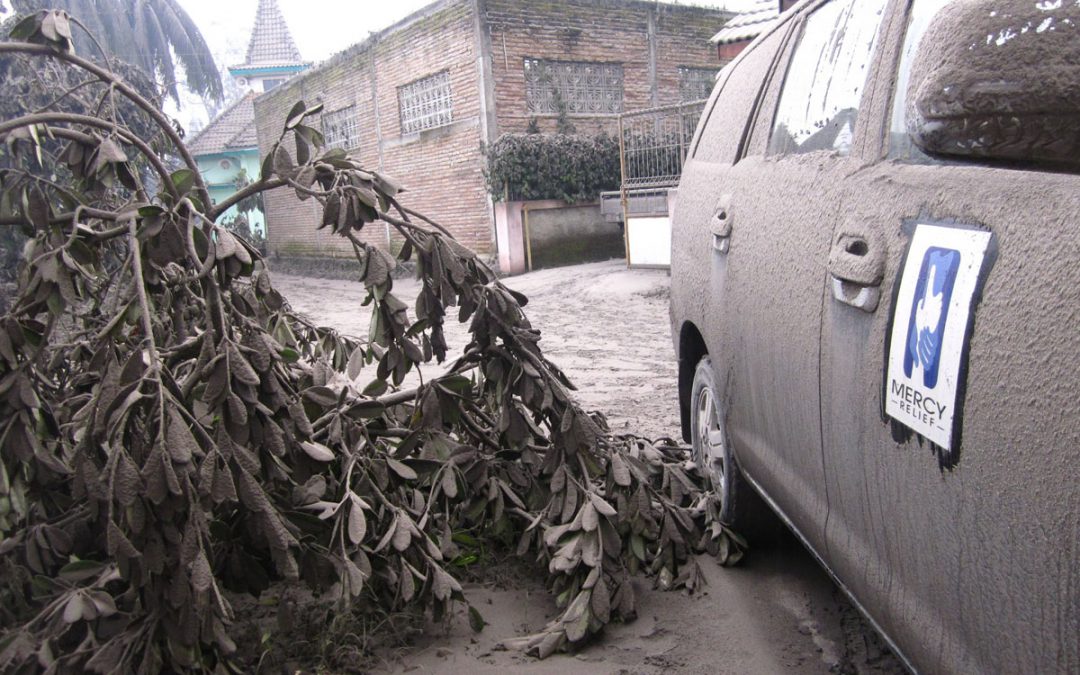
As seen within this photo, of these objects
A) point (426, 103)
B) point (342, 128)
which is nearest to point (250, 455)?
point (426, 103)

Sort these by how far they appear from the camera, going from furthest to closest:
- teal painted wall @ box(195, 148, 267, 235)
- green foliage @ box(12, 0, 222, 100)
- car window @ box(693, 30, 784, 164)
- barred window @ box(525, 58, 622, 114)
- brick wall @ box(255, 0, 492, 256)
Answer: teal painted wall @ box(195, 148, 267, 235)
green foliage @ box(12, 0, 222, 100)
barred window @ box(525, 58, 622, 114)
brick wall @ box(255, 0, 492, 256)
car window @ box(693, 30, 784, 164)

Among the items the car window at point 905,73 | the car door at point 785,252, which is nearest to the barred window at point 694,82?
the car door at point 785,252

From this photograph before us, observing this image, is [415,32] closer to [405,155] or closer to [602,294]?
[405,155]

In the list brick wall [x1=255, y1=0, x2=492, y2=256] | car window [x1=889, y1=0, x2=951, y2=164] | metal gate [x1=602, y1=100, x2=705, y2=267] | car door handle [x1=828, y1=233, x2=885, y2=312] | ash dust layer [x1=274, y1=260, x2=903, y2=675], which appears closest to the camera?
car door handle [x1=828, y1=233, x2=885, y2=312]

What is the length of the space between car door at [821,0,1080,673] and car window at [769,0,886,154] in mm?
266

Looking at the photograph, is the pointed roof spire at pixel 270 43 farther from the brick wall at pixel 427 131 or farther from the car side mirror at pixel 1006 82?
the car side mirror at pixel 1006 82

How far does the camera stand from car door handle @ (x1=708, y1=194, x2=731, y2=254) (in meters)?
3.05

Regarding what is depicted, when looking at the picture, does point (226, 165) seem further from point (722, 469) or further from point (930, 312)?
point (930, 312)

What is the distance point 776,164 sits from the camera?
9.21ft

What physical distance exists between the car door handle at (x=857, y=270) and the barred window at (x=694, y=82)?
16968 millimetres

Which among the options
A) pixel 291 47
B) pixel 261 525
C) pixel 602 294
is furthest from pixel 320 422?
pixel 291 47

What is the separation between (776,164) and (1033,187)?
1445mm

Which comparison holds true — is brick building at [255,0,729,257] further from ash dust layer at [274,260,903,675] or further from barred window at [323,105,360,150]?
ash dust layer at [274,260,903,675]

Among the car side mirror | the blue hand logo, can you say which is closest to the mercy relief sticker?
the blue hand logo
